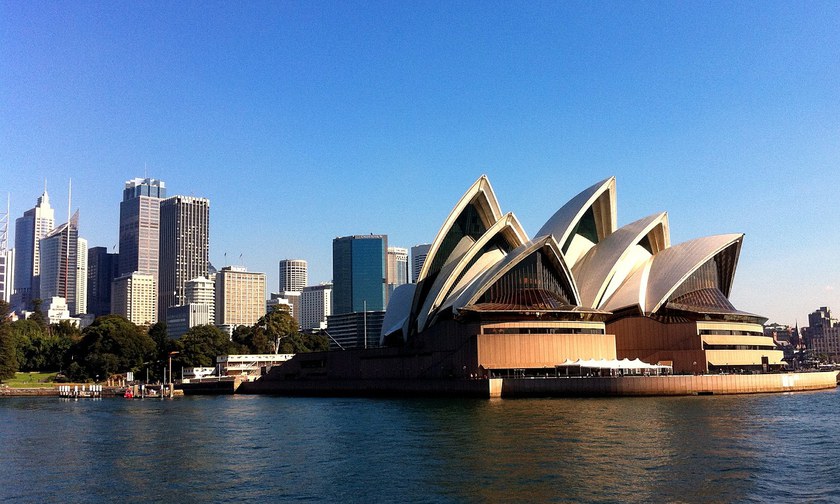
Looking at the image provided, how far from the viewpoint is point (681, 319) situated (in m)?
76.4

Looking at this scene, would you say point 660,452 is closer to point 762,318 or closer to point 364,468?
point 364,468

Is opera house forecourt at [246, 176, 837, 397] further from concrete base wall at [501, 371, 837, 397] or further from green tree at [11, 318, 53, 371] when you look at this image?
green tree at [11, 318, 53, 371]

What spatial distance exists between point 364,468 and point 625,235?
55.5 m

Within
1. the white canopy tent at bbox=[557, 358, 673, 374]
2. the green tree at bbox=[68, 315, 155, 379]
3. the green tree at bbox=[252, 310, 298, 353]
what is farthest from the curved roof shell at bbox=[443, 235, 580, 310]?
the green tree at bbox=[252, 310, 298, 353]

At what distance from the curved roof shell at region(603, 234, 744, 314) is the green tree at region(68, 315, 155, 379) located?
2793 inches

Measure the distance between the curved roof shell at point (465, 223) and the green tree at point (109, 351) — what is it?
54779 millimetres

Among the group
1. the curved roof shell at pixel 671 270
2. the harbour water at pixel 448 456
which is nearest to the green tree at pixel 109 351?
the harbour water at pixel 448 456

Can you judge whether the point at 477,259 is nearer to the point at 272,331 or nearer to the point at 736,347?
the point at 736,347

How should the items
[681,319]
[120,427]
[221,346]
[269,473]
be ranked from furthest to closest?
[221,346] < [681,319] < [120,427] < [269,473]

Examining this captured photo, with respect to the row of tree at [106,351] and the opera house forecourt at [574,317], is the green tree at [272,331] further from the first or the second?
the opera house forecourt at [574,317]

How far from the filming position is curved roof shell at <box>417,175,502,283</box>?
80375 mm

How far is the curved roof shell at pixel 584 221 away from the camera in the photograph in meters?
79.8

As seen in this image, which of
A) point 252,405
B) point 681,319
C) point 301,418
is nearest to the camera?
point 301,418

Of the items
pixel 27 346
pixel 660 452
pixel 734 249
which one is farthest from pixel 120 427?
pixel 27 346
